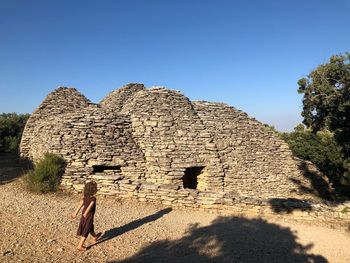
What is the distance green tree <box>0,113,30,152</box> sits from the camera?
62.2ft

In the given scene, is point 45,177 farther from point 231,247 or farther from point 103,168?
point 231,247

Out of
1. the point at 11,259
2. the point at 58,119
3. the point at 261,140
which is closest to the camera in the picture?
the point at 11,259

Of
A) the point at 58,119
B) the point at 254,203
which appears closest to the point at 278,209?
the point at 254,203

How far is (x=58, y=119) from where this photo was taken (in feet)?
36.4

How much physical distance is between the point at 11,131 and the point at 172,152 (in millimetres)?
16051

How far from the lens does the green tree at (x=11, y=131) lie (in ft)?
62.2

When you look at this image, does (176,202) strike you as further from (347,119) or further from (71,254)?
(347,119)

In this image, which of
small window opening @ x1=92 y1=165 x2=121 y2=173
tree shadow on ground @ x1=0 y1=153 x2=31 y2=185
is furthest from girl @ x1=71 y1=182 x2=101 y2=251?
tree shadow on ground @ x1=0 y1=153 x2=31 y2=185

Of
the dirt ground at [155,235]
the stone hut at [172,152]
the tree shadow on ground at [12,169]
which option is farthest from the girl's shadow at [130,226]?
the tree shadow on ground at [12,169]

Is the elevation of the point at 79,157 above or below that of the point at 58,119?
below

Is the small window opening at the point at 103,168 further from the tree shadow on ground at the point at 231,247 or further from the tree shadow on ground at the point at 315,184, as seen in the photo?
the tree shadow on ground at the point at 315,184

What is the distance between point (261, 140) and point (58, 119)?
8.32 metres

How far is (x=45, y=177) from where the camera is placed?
8.49m

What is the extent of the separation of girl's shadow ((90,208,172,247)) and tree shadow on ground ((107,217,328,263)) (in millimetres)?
847
